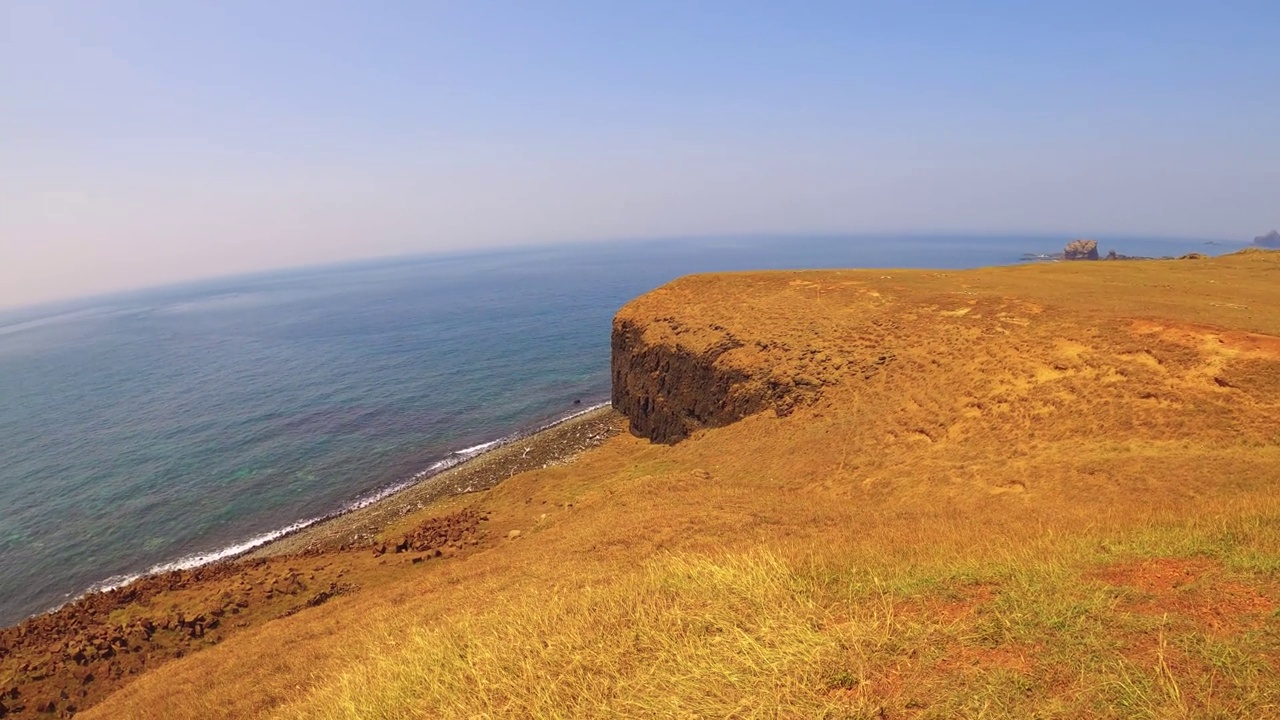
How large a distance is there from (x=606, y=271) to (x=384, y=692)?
7209 inches

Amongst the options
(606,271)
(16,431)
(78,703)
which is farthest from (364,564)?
(606,271)

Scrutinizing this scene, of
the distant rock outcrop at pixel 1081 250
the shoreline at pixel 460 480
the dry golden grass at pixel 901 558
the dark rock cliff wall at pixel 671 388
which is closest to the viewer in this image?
the dry golden grass at pixel 901 558

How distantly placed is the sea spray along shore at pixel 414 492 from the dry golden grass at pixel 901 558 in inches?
256

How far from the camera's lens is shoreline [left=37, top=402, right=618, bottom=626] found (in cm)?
2703

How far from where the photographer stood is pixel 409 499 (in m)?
31.8

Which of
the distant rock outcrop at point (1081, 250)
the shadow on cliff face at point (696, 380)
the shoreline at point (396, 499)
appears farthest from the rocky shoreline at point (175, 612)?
the distant rock outcrop at point (1081, 250)

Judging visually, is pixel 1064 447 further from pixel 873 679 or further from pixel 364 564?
pixel 364 564

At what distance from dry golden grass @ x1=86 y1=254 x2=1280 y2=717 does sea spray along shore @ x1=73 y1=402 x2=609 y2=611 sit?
6.51 m

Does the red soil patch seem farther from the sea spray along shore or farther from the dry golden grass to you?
the sea spray along shore

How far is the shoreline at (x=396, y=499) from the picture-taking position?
88.7ft

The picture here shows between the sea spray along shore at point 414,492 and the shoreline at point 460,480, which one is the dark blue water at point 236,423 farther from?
the shoreline at point 460,480

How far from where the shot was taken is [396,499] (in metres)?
32.1

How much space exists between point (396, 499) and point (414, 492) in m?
1.07

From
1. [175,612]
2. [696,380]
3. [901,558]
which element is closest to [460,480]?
[696,380]
